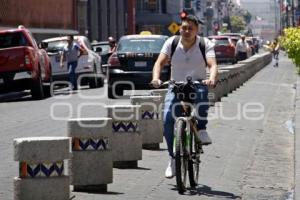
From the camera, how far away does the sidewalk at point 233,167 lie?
9.90 m

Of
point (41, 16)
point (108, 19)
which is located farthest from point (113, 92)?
point (108, 19)

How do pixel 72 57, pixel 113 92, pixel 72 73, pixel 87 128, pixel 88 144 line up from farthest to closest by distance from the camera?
pixel 72 73, pixel 72 57, pixel 113 92, pixel 88 144, pixel 87 128

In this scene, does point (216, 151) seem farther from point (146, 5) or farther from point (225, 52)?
point (146, 5)

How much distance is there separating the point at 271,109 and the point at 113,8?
57643 mm

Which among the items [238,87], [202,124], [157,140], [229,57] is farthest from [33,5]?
[202,124]

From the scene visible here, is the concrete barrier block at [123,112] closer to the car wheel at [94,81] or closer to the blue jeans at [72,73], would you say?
the blue jeans at [72,73]

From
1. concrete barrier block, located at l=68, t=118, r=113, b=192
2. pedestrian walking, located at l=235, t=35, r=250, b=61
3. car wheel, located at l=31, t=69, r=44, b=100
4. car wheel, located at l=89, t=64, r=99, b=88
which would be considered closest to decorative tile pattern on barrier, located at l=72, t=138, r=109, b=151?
concrete barrier block, located at l=68, t=118, r=113, b=192

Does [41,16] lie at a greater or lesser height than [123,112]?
greater

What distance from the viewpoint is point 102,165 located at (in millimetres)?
9438

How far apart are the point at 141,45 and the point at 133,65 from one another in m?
0.84

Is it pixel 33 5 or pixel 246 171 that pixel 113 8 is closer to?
pixel 33 5

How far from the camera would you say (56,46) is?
33.2 meters

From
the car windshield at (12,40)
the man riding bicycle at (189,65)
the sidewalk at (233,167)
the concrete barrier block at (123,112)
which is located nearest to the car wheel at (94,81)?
the car windshield at (12,40)

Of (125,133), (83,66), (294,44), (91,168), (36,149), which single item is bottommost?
(83,66)
